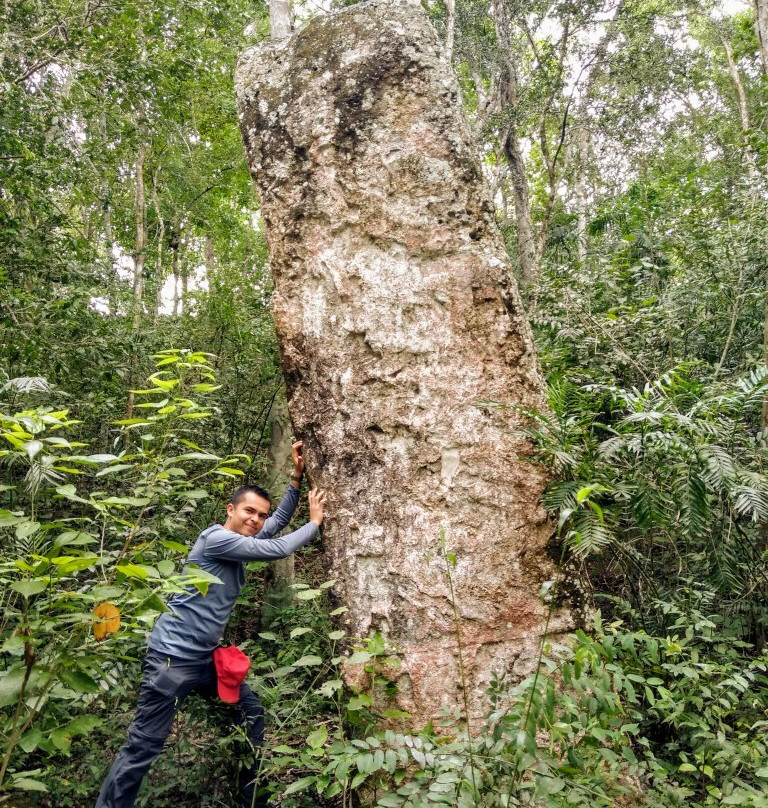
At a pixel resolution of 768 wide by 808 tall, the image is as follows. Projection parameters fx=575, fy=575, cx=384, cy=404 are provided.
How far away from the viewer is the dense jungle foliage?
1.85 m

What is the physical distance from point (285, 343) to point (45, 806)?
9.25 ft

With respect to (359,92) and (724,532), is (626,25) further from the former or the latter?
(724,532)

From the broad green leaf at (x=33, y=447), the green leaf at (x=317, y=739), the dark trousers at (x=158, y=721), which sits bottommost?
the dark trousers at (x=158, y=721)

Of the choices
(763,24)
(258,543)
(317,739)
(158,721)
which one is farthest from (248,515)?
(763,24)

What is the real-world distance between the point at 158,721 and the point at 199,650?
14.3 inches

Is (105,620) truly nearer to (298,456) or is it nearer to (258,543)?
(258,543)

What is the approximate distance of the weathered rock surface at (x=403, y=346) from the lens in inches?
107

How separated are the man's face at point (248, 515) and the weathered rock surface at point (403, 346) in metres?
0.37

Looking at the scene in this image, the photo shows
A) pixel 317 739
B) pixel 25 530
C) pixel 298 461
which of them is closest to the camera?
pixel 25 530

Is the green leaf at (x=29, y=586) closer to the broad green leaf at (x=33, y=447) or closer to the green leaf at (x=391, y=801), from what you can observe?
the broad green leaf at (x=33, y=447)

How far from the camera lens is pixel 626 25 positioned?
29.6 feet

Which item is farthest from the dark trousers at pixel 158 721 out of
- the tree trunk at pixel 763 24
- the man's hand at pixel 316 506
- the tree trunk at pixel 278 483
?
the tree trunk at pixel 763 24

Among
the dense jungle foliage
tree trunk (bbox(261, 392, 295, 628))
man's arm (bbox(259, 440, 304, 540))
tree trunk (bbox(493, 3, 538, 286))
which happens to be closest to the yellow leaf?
the dense jungle foliage

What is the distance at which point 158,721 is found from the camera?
280 cm
